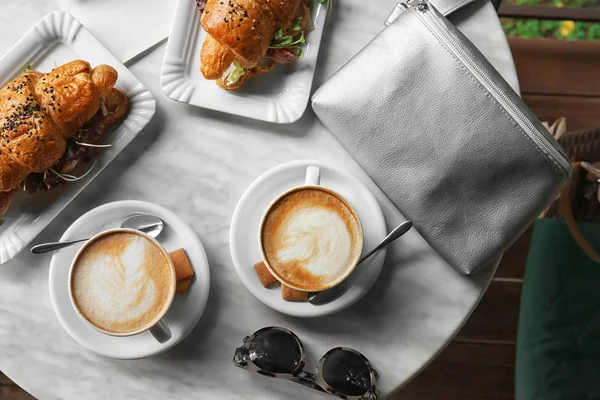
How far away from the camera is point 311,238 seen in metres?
1.14

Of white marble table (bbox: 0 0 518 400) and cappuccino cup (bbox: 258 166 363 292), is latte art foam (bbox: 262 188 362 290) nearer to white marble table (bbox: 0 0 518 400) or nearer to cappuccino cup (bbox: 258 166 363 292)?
cappuccino cup (bbox: 258 166 363 292)

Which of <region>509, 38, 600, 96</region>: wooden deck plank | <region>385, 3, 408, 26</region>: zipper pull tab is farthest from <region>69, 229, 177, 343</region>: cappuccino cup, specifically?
<region>509, 38, 600, 96</region>: wooden deck plank

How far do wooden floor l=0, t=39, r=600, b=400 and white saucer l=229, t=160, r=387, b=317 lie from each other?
740 mm

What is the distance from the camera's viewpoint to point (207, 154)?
130 centimetres

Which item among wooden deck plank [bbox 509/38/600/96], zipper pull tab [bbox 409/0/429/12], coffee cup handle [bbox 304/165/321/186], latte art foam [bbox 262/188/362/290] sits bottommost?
wooden deck plank [bbox 509/38/600/96]

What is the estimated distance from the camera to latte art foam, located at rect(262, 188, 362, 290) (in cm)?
113

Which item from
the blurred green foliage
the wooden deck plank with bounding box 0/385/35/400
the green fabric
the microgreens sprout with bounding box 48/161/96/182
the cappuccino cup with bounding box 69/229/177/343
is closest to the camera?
the cappuccino cup with bounding box 69/229/177/343

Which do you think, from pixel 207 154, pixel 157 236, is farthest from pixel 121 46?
pixel 157 236

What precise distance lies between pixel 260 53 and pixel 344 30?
209mm

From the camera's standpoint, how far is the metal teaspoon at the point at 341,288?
3.89ft

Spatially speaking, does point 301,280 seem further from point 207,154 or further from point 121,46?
point 121,46

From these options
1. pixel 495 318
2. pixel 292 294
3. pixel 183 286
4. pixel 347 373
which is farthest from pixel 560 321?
pixel 183 286

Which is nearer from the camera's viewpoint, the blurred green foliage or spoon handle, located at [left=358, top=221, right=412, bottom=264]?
spoon handle, located at [left=358, top=221, right=412, bottom=264]

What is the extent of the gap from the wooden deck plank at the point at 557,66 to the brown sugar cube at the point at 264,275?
1085 millimetres
